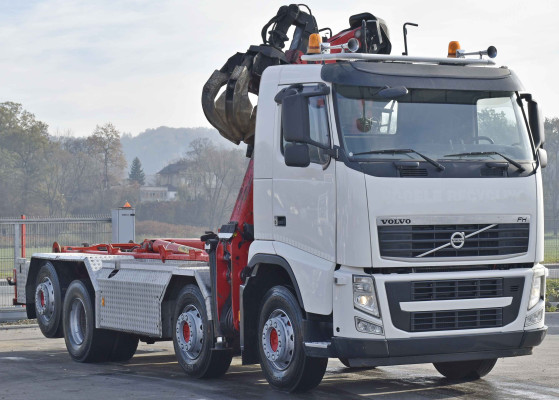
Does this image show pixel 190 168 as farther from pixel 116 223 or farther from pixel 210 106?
pixel 210 106

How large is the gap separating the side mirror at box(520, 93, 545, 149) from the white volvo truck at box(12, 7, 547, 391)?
2cm

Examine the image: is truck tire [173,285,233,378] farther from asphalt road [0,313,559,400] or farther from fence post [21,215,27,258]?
fence post [21,215,27,258]

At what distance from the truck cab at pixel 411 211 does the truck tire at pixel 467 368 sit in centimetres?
124

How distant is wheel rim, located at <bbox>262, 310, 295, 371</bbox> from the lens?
9602mm

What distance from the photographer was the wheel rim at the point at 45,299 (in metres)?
13.9

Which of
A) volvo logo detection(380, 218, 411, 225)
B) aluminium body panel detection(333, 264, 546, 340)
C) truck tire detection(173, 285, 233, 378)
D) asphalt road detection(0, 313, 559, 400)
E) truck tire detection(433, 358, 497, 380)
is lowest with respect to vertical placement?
asphalt road detection(0, 313, 559, 400)

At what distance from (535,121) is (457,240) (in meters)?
1.54

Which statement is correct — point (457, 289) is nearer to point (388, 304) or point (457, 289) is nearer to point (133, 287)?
point (388, 304)

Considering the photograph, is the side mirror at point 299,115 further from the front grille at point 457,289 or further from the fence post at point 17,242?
the fence post at point 17,242

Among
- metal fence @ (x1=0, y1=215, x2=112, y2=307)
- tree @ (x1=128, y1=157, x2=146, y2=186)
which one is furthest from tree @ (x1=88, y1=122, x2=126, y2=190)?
metal fence @ (x1=0, y1=215, x2=112, y2=307)

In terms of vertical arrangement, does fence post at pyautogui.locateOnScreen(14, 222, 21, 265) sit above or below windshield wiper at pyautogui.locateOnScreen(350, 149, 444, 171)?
below

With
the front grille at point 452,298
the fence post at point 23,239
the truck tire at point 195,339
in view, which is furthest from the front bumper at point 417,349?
the fence post at point 23,239

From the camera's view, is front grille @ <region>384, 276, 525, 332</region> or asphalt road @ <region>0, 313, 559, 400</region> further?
asphalt road @ <region>0, 313, 559, 400</region>

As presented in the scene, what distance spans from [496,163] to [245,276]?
2.70 m
